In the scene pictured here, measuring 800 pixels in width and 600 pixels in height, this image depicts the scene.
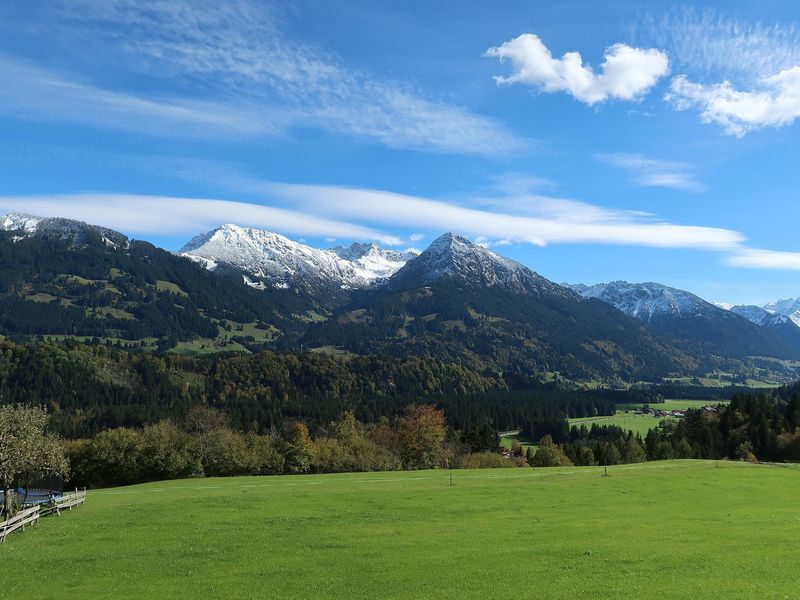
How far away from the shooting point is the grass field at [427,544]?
28891 mm

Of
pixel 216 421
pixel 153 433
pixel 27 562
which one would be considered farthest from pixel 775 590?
pixel 216 421

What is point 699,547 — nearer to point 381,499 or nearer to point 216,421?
point 381,499

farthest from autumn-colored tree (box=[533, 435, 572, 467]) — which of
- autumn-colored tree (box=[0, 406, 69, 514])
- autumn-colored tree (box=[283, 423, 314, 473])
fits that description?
autumn-colored tree (box=[0, 406, 69, 514])

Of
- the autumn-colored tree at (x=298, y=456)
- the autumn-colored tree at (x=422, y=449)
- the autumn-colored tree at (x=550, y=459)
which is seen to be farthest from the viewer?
the autumn-colored tree at (x=550, y=459)

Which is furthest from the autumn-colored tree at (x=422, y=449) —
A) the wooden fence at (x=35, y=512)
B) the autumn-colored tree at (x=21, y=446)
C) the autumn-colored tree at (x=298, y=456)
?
the autumn-colored tree at (x=21, y=446)

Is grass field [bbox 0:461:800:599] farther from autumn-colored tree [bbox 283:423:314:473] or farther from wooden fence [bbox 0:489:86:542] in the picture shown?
autumn-colored tree [bbox 283:423:314:473]

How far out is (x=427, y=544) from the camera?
1474 inches

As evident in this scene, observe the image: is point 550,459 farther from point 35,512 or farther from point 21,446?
point 21,446

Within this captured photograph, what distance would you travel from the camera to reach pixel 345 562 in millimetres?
33594

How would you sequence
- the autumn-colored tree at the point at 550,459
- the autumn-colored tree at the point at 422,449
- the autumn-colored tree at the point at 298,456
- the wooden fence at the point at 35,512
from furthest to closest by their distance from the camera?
the autumn-colored tree at the point at 550,459 → the autumn-colored tree at the point at 422,449 → the autumn-colored tree at the point at 298,456 → the wooden fence at the point at 35,512

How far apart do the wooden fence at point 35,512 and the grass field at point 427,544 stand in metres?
1.03

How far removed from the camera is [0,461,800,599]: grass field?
28.9 metres

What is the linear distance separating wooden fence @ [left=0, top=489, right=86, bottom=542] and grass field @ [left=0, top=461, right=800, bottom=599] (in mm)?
1032

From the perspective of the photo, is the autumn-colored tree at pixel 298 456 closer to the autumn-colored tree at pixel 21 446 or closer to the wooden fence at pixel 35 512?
the wooden fence at pixel 35 512
